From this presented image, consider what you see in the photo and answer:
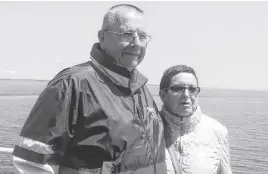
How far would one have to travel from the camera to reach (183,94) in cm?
319

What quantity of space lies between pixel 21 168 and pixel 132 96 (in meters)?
0.81

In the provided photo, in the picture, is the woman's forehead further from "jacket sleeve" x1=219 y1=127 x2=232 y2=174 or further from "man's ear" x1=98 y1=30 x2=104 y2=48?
"man's ear" x1=98 y1=30 x2=104 y2=48

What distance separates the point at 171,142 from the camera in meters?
3.27

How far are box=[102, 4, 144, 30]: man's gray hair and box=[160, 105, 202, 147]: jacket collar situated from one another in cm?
100

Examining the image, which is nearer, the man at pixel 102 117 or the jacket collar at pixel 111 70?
the man at pixel 102 117

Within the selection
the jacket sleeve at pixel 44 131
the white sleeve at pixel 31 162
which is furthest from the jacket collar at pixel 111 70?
the white sleeve at pixel 31 162

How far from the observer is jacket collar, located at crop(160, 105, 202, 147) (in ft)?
10.7

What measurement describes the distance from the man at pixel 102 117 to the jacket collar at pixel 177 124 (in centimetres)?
Answer: 51

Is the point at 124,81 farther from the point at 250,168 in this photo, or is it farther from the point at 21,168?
the point at 250,168

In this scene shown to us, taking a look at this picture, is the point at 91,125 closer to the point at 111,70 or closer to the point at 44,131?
the point at 44,131

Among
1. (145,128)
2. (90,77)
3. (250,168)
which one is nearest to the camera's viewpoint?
(90,77)

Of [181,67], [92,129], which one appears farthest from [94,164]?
[181,67]

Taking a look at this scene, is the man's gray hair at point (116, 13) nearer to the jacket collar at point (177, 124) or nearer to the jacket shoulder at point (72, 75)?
the jacket shoulder at point (72, 75)

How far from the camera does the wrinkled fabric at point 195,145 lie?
126 inches
